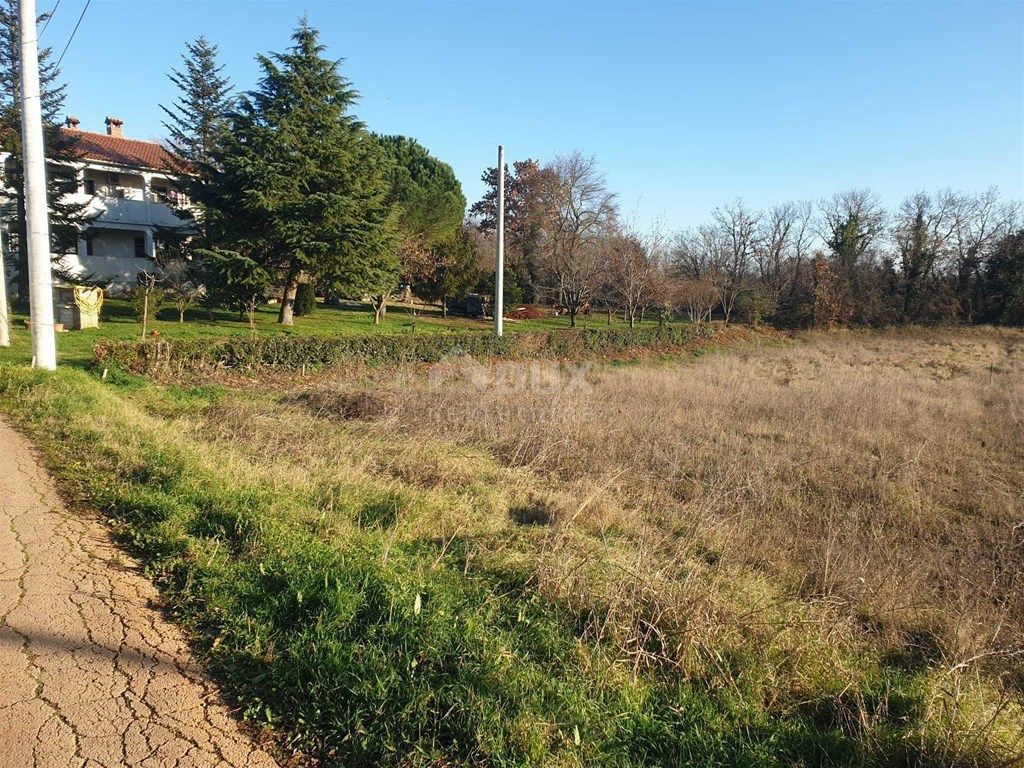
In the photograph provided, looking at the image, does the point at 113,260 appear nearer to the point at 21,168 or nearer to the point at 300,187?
the point at 21,168

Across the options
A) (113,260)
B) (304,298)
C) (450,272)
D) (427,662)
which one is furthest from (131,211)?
(427,662)

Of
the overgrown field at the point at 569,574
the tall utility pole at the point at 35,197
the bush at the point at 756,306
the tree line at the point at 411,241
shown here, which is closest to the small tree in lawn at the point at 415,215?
the tree line at the point at 411,241

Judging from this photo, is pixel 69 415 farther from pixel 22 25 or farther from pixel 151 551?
pixel 22 25

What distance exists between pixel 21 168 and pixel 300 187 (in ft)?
44.2

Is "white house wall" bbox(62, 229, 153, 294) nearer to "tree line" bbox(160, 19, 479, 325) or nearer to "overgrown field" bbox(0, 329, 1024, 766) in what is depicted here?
"tree line" bbox(160, 19, 479, 325)

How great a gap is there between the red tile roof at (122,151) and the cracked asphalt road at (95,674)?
102 feet

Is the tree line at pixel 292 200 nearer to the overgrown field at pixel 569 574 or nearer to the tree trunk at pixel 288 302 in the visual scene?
the tree trunk at pixel 288 302

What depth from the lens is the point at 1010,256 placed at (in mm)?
39000

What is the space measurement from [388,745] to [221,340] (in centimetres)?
1378

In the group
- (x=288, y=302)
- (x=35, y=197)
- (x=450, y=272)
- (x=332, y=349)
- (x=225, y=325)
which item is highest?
(x=450, y=272)

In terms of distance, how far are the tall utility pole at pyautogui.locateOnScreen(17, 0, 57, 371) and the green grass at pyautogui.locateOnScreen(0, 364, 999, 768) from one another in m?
7.46

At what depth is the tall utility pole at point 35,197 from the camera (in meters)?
10.5

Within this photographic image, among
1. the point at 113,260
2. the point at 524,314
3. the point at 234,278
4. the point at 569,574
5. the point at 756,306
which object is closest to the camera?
the point at 569,574

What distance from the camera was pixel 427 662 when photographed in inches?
121
